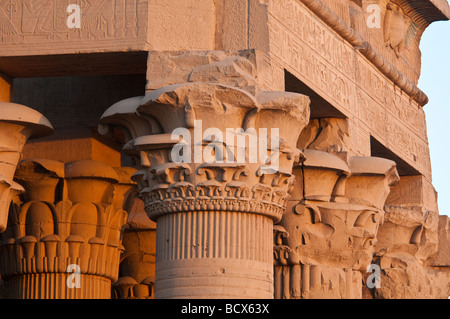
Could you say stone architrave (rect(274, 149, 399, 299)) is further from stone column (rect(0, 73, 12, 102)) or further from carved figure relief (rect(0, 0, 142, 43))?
stone column (rect(0, 73, 12, 102))

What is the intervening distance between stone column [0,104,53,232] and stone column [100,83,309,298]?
1.58 metres

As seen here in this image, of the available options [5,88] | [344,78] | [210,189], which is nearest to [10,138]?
[5,88]

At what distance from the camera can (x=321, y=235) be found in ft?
48.0

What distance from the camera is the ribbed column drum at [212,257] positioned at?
11.7m

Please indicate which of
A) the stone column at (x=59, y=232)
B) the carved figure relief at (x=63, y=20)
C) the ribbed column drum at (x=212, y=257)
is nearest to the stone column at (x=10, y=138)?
the carved figure relief at (x=63, y=20)

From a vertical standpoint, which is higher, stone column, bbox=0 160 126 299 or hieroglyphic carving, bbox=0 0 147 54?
hieroglyphic carving, bbox=0 0 147 54

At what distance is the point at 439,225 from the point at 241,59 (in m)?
8.09

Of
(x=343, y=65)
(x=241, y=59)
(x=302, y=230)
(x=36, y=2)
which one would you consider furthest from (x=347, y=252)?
(x=36, y=2)

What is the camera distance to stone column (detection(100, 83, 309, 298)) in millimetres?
11797

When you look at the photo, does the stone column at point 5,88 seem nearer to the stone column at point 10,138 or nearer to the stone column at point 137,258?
the stone column at point 10,138

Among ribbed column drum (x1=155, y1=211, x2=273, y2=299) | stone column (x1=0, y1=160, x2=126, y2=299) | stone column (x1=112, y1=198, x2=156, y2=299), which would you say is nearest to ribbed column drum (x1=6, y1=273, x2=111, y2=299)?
stone column (x1=0, y1=160, x2=126, y2=299)

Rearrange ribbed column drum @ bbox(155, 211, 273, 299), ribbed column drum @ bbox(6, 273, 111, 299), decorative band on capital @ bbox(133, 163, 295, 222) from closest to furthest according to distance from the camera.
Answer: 1. ribbed column drum @ bbox(155, 211, 273, 299)
2. decorative band on capital @ bbox(133, 163, 295, 222)
3. ribbed column drum @ bbox(6, 273, 111, 299)
